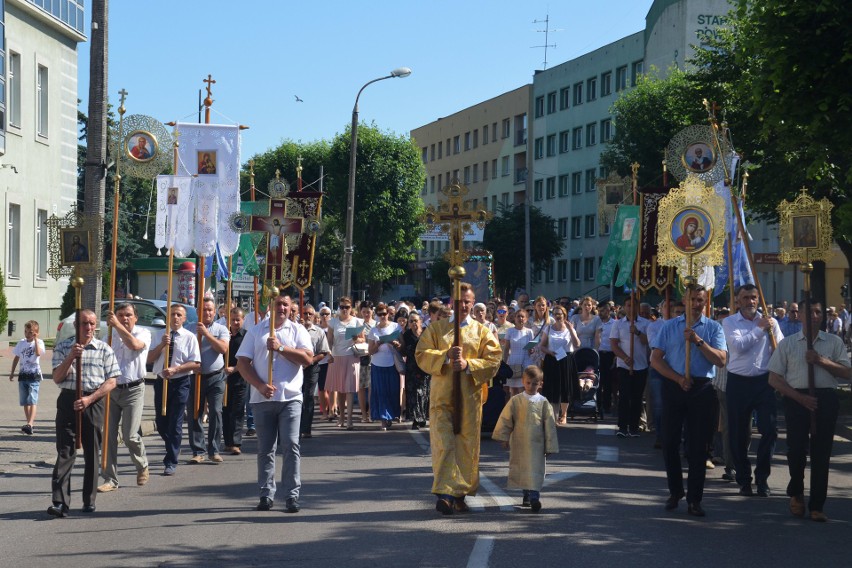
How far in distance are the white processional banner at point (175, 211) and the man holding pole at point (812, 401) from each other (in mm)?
8736

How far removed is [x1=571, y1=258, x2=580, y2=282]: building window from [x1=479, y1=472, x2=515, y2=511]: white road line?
218 feet

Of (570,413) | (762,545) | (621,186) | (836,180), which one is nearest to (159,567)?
(762,545)

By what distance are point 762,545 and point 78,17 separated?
35.7 meters

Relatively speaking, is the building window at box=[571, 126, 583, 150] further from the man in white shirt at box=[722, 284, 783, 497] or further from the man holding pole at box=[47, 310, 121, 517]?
the man holding pole at box=[47, 310, 121, 517]

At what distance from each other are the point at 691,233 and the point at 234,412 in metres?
5.91

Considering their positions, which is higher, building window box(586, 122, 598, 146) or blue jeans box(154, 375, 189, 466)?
building window box(586, 122, 598, 146)

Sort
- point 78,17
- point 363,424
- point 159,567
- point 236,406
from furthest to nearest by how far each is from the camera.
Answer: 1. point 78,17
2. point 363,424
3. point 236,406
4. point 159,567

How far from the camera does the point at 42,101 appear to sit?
3825 centimetres

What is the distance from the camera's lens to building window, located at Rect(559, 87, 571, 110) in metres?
79.3

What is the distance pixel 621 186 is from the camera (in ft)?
90.9

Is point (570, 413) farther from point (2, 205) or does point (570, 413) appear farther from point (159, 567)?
point (2, 205)

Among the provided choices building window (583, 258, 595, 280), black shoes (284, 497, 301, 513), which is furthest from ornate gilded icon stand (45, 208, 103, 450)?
building window (583, 258, 595, 280)

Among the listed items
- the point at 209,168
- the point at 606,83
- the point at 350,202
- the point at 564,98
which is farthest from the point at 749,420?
the point at 564,98

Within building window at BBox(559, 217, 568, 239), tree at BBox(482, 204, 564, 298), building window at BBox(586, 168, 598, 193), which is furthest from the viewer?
building window at BBox(559, 217, 568, 239)
